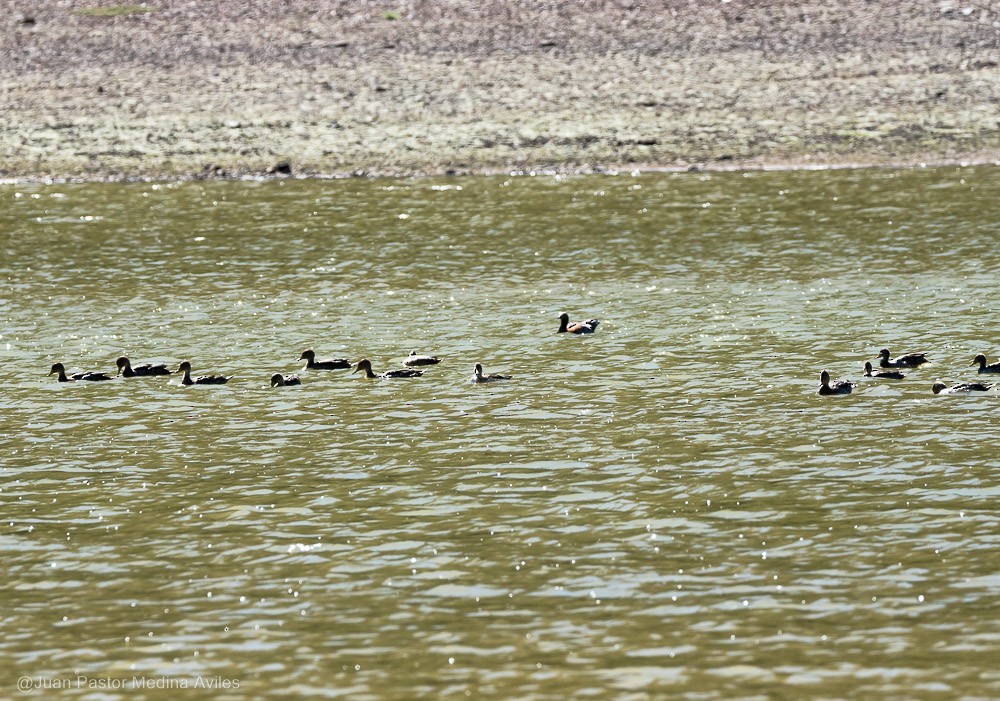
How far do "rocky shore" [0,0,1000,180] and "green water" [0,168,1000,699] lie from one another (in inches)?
416

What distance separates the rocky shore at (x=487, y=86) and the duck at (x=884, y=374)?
1138 inches

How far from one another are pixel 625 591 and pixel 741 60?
49.8m

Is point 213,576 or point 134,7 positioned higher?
point 134,7

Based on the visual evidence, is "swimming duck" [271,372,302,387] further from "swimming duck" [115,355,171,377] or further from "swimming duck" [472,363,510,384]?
"swimming duck" [472,363,510,384]

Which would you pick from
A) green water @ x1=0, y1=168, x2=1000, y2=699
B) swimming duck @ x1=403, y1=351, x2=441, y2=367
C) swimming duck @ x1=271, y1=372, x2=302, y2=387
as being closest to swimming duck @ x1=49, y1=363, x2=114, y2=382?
green water @ x1=0, y1=168, x2=1000, y2=699

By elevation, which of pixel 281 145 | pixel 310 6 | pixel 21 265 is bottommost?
pixel 21 265

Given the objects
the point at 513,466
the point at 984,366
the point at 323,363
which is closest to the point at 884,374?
the point at 984,366

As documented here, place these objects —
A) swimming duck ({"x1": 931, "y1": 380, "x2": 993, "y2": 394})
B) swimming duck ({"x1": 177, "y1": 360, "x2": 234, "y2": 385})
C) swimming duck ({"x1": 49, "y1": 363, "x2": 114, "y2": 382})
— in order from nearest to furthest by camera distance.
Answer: swimming duck ({"x1": 931, "y1": 380, "x2": 993, "y2": 394}) → swimming duck ({"x1": 177, "y1": 360, "x2": 234, "y2": 385}) → swimming duck ({"x1": 49, "y1": 363, "x2": 114, "y2": 382})

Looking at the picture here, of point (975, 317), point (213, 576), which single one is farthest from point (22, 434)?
point (975, 317)

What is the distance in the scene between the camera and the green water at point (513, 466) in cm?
1998

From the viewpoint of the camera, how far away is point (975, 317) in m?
38.6

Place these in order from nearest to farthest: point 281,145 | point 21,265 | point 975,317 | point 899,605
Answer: point 899,605, point 975,317, point 21,265, point 281,145

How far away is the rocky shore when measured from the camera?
6312cm

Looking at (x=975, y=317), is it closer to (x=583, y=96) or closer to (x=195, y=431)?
(x=195, y=431)
